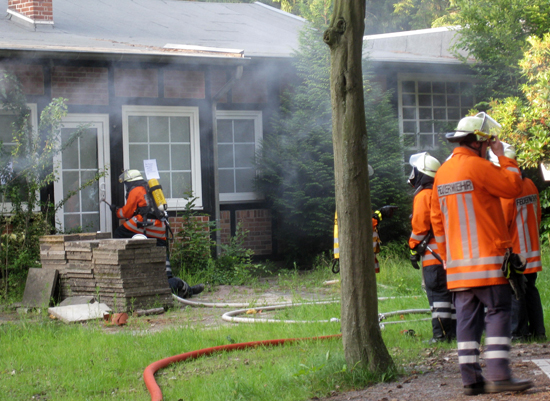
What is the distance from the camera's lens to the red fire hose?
3853mm

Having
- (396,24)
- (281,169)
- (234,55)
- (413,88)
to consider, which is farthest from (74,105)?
(396,24)

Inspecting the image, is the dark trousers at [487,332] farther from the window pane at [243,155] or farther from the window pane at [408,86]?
the window pane at [408,86]

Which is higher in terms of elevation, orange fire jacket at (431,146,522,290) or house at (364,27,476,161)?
house at (364,27,476,161)

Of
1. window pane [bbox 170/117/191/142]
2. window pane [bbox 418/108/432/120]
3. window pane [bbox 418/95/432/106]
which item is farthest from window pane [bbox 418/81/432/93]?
window pane [bbox 170/117/191/142]

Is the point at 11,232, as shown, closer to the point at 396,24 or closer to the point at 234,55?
the point at 234,55

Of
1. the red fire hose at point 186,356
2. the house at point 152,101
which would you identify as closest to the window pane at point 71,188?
the house at point 152,101

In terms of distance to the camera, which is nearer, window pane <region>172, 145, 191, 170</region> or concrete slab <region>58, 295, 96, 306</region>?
concrete slab <region>58, 295, 96, 306</region>

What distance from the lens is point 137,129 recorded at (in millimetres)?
10312

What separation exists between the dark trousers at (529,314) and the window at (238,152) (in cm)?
694

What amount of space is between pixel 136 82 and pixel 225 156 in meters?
2.24

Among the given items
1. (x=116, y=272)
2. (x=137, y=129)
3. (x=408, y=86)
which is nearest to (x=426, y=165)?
(x=116, y=272)

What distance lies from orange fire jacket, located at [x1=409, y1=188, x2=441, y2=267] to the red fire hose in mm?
1006

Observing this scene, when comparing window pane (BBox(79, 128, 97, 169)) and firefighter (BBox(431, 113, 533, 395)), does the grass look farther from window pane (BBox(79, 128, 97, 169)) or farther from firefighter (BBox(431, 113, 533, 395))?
window pane (BBox(79, 128, 97, 169))

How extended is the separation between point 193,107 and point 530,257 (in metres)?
6.88
